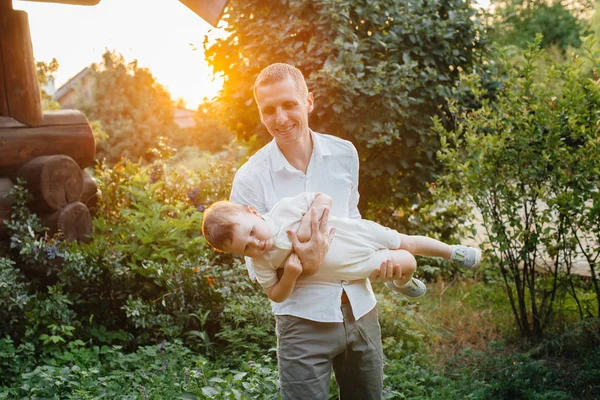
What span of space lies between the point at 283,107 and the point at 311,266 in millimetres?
643

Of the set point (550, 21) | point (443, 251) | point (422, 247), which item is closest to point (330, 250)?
point (422, 247)

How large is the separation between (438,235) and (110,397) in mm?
4466

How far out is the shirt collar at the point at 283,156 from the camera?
7.75 ft

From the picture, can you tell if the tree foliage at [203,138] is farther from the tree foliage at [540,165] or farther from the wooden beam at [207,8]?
the tree foliage at [540,165]

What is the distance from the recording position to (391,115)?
5.42 metres

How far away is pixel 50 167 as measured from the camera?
5043 mm

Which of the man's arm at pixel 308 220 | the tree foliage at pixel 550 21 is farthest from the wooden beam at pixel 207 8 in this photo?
the tree foliage at pixel 550 21

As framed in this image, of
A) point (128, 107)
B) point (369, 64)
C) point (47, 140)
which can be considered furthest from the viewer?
point (128, 107)

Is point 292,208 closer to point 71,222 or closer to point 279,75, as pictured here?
point 279,75

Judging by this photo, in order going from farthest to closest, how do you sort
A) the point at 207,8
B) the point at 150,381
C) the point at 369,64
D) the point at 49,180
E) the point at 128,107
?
the point at 128,107, the point at 369,64, the point at 49,180, the point at 207,8, the point at 150,381

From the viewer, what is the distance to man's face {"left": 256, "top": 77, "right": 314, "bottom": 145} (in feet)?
7.36

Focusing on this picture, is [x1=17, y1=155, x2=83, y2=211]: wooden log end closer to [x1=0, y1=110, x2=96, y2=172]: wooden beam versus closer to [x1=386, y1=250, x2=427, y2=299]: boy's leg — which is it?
[x1=0, y1=110, x2=96, y2=172]: wooden beam

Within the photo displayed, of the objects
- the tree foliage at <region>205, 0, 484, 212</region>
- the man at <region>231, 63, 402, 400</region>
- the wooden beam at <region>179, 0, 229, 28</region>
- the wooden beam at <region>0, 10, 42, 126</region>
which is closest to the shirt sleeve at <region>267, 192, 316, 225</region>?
the man at <region>231, 63, 402, 400</region>

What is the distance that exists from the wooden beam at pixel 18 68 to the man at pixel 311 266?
3.71 metres
